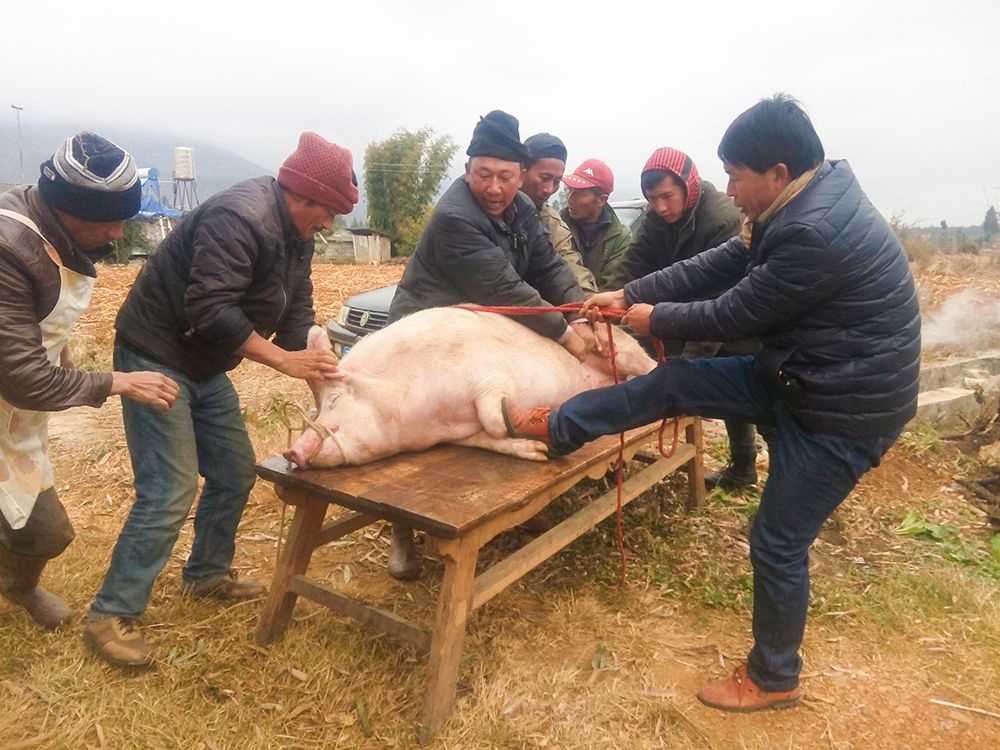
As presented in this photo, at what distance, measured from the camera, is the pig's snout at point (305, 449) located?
290cm

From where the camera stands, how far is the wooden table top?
261 cm

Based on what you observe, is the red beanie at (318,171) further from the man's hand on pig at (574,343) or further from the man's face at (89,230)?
the man's hand on pig at (574,343)

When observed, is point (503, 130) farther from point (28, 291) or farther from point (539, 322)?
point (28, 291)

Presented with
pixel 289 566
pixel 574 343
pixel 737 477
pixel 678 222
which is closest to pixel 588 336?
pixel 574 343

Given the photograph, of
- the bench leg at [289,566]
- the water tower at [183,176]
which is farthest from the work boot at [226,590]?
the water tower at [183,176]

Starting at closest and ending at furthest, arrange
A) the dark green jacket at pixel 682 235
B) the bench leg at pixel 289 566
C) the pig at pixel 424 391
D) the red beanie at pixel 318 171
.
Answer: the red beanie at pixel 318 171, the pig at pixel 424 391, the bench leg at pixel 289 566, the dark green jacket at pixel 682 235

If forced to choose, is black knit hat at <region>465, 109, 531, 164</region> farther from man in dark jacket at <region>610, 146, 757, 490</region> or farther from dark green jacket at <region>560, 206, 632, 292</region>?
dark green jacket at <region>560, 206, 632, 292</region>

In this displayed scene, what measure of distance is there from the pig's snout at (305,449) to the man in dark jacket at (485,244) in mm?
1198

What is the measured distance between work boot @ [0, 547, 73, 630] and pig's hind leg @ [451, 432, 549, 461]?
197 centimetres

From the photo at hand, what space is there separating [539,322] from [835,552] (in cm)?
232

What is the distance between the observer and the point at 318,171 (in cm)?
294

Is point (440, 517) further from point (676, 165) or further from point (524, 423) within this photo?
point (676, 165)

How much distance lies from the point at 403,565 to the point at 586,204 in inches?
121

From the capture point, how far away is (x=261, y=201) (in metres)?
2.93
